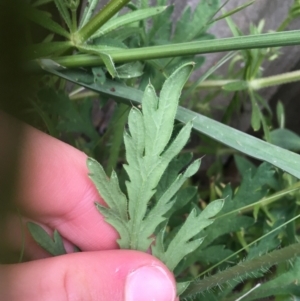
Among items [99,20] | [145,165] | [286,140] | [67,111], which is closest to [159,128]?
[145,165]

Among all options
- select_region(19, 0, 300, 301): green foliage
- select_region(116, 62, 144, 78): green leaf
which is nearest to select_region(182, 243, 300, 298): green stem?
select_region(19, 0, 300, 301): green foliage

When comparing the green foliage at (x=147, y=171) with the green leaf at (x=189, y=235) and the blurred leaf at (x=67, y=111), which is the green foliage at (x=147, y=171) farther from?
the blurred leaf at (x=67, y=111)

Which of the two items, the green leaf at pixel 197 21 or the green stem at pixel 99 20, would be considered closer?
the green stem at pixel 99 20

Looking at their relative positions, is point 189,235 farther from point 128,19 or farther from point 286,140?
point 286,140

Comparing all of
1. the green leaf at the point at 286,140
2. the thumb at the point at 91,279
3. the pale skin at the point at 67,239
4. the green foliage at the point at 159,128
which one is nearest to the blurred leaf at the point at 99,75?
the green foliage at the point at 159,128

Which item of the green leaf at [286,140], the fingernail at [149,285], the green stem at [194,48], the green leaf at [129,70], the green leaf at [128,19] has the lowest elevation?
the fingernail at [149,285]

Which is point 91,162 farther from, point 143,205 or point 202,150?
point 202,150

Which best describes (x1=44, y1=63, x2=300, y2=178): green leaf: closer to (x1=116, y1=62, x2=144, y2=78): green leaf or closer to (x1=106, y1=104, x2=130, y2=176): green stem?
(x1=116, y1=62, x2=144, y2=78): green leaf
